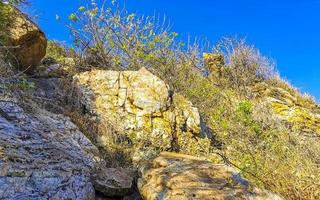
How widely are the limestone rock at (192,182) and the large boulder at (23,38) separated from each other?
15.1 feet

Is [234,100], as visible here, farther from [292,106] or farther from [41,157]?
[41,157]

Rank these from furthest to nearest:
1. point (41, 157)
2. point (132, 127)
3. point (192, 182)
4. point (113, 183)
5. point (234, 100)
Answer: point (234, 100), point (132, 127), point (113, 183), point (41, 157), point (192, 182)

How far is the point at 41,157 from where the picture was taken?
547cm

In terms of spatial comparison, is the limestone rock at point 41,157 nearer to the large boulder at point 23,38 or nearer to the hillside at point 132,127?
the hillside at point 132,127

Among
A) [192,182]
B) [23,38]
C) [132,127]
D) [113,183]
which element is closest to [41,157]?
[113,183]

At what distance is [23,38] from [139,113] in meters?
3.20

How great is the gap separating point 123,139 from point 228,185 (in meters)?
3.33

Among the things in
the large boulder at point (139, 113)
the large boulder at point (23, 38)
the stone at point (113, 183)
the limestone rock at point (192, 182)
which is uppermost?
the large boulder at point (23, 38)

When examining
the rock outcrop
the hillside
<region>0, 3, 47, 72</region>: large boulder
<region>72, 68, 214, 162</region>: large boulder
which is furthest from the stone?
the rock outcrop

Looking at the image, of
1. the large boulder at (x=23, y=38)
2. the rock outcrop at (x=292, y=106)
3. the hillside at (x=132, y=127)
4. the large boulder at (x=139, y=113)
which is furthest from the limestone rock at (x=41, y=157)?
the rock outcrop at (x=292, y=106)

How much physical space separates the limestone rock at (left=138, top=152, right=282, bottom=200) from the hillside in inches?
0.6

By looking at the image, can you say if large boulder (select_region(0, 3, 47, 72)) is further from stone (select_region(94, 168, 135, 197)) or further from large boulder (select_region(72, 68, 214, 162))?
stone (select_region(94, 168, 135, 197))

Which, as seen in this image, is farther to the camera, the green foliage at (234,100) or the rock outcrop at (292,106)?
the rock outcrop at (292,106)

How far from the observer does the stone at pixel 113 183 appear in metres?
5.71
